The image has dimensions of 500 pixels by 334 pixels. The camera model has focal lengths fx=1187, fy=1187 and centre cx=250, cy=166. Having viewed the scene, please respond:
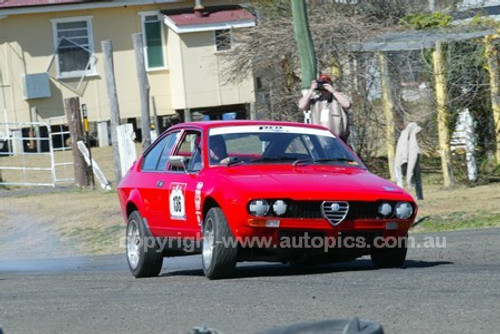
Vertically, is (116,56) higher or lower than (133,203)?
higher

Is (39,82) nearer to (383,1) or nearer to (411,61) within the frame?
(383,1)

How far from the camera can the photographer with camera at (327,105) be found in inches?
647

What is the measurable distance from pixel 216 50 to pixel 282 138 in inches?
961

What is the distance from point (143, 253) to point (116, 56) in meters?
24.6

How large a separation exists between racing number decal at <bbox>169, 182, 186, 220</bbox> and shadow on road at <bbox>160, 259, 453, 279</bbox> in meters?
0.77

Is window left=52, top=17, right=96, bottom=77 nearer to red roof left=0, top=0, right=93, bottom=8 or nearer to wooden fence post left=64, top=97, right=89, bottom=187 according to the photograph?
red roof left=0, top=0, right=93, bottom=8

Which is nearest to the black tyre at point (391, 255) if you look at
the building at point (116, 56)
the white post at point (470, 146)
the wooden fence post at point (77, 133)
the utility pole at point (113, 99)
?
the white post at point (470, 146)

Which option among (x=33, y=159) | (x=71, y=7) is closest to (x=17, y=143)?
(x=33, y=159)

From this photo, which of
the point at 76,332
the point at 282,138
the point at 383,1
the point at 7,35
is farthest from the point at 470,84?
the point at 7,35

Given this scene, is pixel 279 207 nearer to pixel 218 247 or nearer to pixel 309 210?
pixel 309 210

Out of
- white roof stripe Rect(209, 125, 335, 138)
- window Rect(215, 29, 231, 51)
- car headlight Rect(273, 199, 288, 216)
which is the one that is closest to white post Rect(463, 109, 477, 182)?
white roof stripe Rect(209, 125, 335, 138)

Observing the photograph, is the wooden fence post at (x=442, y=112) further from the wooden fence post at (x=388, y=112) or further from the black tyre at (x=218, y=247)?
the black tyre at (x=218, y=247)

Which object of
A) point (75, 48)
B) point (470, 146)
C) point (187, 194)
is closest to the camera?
point (187, 194)

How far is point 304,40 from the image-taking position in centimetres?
1784
